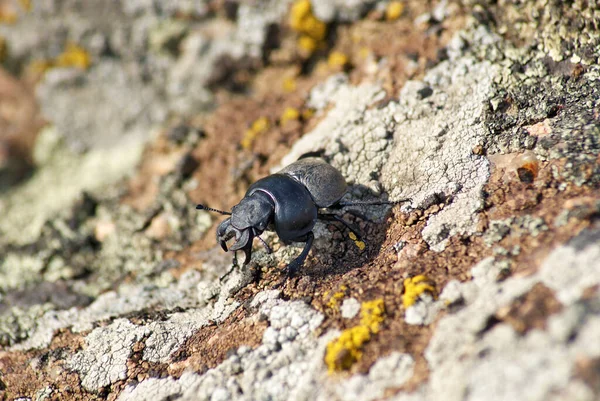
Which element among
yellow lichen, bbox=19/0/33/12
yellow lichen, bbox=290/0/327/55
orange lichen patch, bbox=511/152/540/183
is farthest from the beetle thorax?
yellow lichen, bbox=19/0/33/12

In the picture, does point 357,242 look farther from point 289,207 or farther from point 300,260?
point 289,207

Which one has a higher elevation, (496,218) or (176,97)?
(176,97)

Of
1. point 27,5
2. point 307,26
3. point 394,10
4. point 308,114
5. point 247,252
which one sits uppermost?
point 27,5

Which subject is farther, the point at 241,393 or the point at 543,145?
the point at 543,145

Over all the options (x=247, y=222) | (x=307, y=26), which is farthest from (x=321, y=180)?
(x=307, y=26)

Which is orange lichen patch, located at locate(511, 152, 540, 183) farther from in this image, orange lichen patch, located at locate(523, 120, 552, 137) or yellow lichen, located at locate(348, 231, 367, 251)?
yellow lichen, located at locate(348, 231, 367, 251)

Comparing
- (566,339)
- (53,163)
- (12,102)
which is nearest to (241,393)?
(566,339)

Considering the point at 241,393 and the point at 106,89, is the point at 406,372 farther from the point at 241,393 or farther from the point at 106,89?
the point at 106,89
